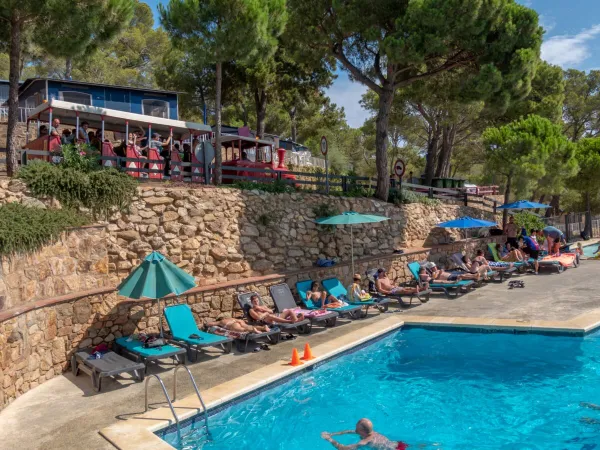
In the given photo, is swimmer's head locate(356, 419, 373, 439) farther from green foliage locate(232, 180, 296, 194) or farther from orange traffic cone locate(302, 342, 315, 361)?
green foliage locate(232, 180, 296, 194)

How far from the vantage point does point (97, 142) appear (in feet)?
41.4

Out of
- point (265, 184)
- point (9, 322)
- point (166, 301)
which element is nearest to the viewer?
point (9, 322)

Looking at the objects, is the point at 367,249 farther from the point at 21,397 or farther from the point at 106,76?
the point at 106,76

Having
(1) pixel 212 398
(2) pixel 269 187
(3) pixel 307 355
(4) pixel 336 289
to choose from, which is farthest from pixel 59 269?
(4) pixel 336 289

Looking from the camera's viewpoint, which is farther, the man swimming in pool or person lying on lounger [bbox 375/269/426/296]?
person lying on lounger [bbox 375/269/426/296]

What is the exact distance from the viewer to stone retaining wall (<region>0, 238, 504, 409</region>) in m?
7.36

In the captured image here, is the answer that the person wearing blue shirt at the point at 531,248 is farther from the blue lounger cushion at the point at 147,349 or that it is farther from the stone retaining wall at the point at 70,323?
the blue lounger cushion at the point at 147,349

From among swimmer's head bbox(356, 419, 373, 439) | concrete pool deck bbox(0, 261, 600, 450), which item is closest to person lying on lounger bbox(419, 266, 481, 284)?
concrete pool deck bbox(0, 261, 600, 450)

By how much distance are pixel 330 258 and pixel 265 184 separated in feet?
10.1

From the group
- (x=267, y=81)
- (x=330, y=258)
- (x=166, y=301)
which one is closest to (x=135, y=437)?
(x=166, y=301)

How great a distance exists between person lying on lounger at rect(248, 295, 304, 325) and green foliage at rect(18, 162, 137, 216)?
3.58 m

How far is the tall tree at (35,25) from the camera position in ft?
33.8

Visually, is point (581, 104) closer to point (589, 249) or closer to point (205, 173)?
point (589, 249)

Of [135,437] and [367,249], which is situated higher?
[367,249]
